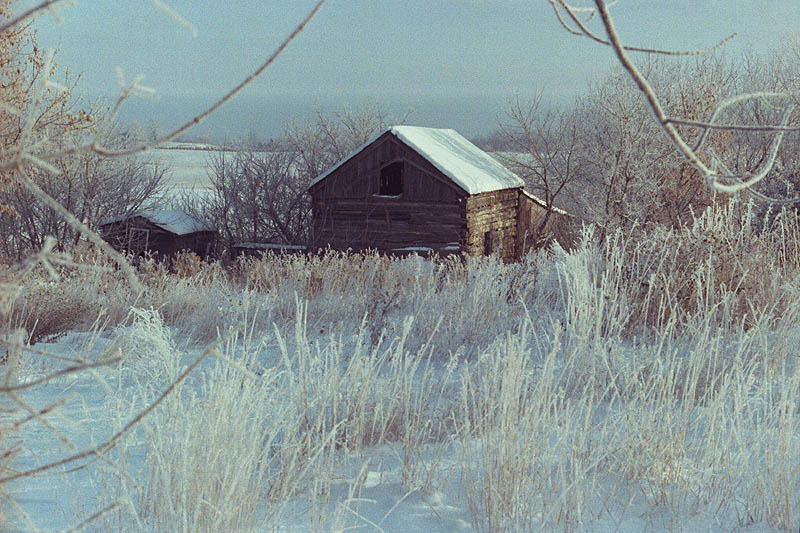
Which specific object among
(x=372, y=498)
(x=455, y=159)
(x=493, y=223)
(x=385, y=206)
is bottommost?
(x=372, y=498)

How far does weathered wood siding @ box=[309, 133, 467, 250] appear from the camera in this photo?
1978 centimetres

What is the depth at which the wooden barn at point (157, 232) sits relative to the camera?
79.9ft

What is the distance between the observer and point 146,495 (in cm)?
287

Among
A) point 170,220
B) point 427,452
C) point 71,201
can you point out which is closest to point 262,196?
point 170,220

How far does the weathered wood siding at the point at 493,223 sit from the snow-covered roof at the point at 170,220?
11818 millimetres

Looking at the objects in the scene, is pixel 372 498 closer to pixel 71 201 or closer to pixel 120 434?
pixel 120 434

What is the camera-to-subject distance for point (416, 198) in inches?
798

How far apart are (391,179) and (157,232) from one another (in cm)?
927

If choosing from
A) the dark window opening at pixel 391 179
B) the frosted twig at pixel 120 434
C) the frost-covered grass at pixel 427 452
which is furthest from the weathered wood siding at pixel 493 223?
the frosted twig at pixel 120 434

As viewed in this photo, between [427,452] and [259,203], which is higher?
[259,203]

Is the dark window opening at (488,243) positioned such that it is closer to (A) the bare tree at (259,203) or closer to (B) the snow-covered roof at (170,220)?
(B) the snow-covered roof at (170,220)

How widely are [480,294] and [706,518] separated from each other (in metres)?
3.58

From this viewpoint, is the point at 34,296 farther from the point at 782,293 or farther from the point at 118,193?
the point at 118,193

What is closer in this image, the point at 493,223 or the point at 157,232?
the point at 493,223
